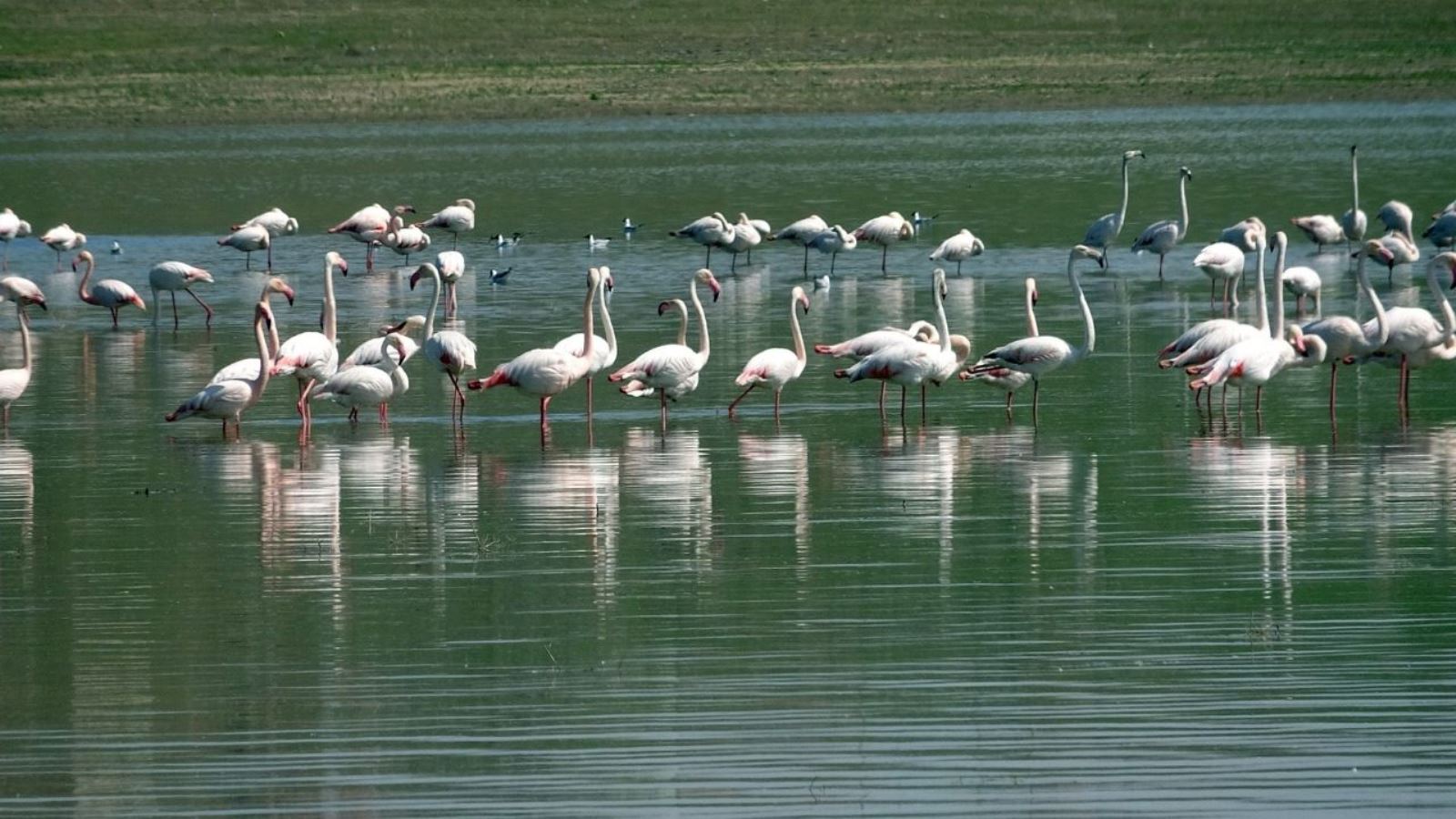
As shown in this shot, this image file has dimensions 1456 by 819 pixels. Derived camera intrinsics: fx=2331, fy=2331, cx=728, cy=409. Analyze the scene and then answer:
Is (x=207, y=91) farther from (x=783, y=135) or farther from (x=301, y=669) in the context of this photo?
(x=301, y=669)

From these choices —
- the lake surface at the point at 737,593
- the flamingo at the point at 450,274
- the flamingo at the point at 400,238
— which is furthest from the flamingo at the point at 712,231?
the lake surface at the point at 737,593

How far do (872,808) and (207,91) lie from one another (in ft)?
165

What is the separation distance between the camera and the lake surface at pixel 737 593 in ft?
23.0

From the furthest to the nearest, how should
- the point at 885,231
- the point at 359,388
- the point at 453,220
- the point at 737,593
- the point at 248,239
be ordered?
the point at 453,220 → the point at 248,239 → the point at 885,231 → the point at 359,388 → the point at 737,593

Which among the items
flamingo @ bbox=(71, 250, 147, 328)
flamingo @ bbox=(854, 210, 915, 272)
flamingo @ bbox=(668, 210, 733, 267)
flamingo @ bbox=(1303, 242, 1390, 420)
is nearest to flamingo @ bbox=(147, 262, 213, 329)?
flamingo @ bbox=(71, 250, 147, 328)

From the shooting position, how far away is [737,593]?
9.43 metres

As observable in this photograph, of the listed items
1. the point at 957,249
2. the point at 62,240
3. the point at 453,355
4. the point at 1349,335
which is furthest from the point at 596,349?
the point at 62,240

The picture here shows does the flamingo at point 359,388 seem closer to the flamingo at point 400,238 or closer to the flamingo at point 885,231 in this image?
the flamingo at point 885,231

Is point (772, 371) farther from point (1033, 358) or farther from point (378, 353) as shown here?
point (378, 353)

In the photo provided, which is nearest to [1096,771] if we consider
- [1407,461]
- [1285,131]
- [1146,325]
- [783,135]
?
[1407,461]

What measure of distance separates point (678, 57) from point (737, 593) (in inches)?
1960

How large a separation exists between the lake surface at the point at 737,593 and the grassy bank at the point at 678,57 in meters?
32.6

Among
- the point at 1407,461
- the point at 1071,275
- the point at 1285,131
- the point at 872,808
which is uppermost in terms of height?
the point at 1285,131

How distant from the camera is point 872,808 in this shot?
6.60 m
